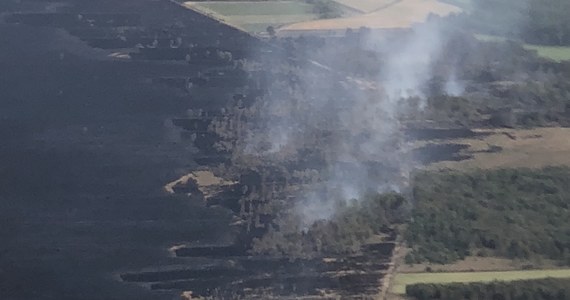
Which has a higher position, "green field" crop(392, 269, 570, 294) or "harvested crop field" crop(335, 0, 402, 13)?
"harvested crop field" crop(335, 0, 402, 13)

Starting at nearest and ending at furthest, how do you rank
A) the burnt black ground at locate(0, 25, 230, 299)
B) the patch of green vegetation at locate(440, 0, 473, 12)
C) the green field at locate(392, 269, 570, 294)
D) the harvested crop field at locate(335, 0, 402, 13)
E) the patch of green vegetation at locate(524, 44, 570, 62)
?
the green field at locate(392, 269, 570, 294) < the burnt black ground at locate(0, 25, 230, 299) < the patch of green vegetation at locate(524, 44, 570, 62) < the harvested crop field at locate(335, 0, 402, 13) < the patch of green vegetation at locate(440, 0, 473, 12)

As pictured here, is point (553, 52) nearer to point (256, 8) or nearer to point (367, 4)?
point (367, 4)

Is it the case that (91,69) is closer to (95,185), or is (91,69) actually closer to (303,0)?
(95,185)

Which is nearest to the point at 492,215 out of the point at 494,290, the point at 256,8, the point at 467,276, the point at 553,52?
the point at 467,276

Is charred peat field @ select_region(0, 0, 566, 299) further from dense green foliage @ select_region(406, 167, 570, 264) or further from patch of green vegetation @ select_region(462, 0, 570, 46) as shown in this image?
patch of green vegetation @ select_region(462, 0, 570, 46)

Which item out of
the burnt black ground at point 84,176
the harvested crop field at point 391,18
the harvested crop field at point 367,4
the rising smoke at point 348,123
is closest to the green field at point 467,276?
the rising smoke at point 348,123

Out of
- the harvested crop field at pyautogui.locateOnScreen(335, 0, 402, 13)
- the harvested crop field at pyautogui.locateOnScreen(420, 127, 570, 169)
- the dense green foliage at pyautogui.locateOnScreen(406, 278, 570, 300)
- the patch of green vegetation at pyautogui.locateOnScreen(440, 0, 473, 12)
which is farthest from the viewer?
the patch of green vegetation at pyautogui.locateOnScreen(440, 0, 473, 12)

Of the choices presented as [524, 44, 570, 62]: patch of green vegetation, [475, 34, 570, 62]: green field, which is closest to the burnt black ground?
[475, 34, 570, 62]: green field
